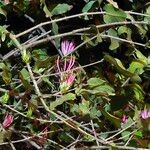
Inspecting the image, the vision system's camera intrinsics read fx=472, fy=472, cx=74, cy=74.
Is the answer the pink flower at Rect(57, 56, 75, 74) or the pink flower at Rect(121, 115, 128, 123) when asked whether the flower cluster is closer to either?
the pink flower at Rect(57, 56, 75, 74)

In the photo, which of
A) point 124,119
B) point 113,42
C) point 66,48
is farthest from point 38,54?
point 124,119

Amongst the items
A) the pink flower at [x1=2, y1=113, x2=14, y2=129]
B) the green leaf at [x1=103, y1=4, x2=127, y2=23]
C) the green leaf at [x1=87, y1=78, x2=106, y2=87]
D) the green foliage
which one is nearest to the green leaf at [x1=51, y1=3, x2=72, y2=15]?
the green foliage

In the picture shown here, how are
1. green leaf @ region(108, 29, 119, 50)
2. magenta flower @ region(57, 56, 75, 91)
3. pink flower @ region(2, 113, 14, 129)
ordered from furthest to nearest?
green leaf @ region(108, 29, 119, 50) → pink flower @ region(2, 113, 14, 129) → magenta flower @ region(57, 56, 75, 91)

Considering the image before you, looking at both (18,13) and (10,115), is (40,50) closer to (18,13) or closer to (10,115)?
(18,13)

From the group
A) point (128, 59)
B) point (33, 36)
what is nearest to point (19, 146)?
point (33, 36)

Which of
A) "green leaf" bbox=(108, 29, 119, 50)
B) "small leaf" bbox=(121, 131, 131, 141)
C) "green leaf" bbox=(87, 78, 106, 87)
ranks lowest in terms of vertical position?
"small leaf" bbox=(121, 131, 131, 141)

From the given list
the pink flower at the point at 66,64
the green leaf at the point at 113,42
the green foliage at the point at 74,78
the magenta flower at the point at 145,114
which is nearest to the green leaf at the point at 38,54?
the green foliage at the point at 74,78

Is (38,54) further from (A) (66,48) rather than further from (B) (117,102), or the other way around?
(B) (117,102)

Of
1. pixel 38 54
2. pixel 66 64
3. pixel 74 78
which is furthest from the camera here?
pixel 38 54
